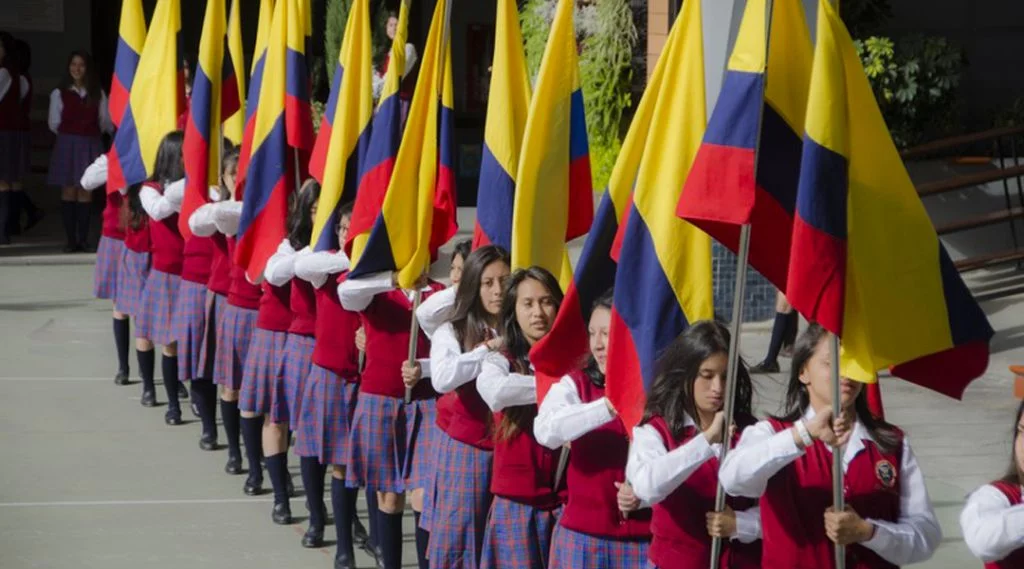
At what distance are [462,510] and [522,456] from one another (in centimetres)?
55

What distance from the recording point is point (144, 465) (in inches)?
400

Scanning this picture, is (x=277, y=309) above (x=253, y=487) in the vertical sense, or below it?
above

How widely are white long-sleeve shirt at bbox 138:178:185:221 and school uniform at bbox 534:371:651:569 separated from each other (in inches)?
206

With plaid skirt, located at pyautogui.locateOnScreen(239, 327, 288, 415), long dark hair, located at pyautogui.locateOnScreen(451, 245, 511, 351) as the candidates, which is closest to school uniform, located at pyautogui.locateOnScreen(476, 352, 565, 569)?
long dark hair, located at pyautogui.locateOnScreen(451, 245, 511, 351)

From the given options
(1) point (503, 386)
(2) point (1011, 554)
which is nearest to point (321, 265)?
(1) point (503, 386)

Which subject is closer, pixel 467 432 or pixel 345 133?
pixel 467 432

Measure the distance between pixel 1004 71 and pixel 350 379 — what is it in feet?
29.7

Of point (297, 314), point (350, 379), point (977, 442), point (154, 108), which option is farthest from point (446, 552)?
point (154, 108)

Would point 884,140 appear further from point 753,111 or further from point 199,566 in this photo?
point 199,566

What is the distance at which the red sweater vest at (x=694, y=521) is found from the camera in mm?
5133

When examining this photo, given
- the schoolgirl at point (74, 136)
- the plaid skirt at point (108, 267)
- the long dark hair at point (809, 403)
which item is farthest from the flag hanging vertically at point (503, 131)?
the schoolgirl at point (74, 136)

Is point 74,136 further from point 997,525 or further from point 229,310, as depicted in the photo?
point 997,525

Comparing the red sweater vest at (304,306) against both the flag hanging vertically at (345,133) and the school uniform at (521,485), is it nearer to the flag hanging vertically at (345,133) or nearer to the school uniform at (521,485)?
the flag hanging vertically at (345,133)

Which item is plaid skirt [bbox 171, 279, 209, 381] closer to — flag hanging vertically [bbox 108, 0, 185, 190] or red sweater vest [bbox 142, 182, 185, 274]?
red sweater vest [bbox 142, 182, 185, 274]
